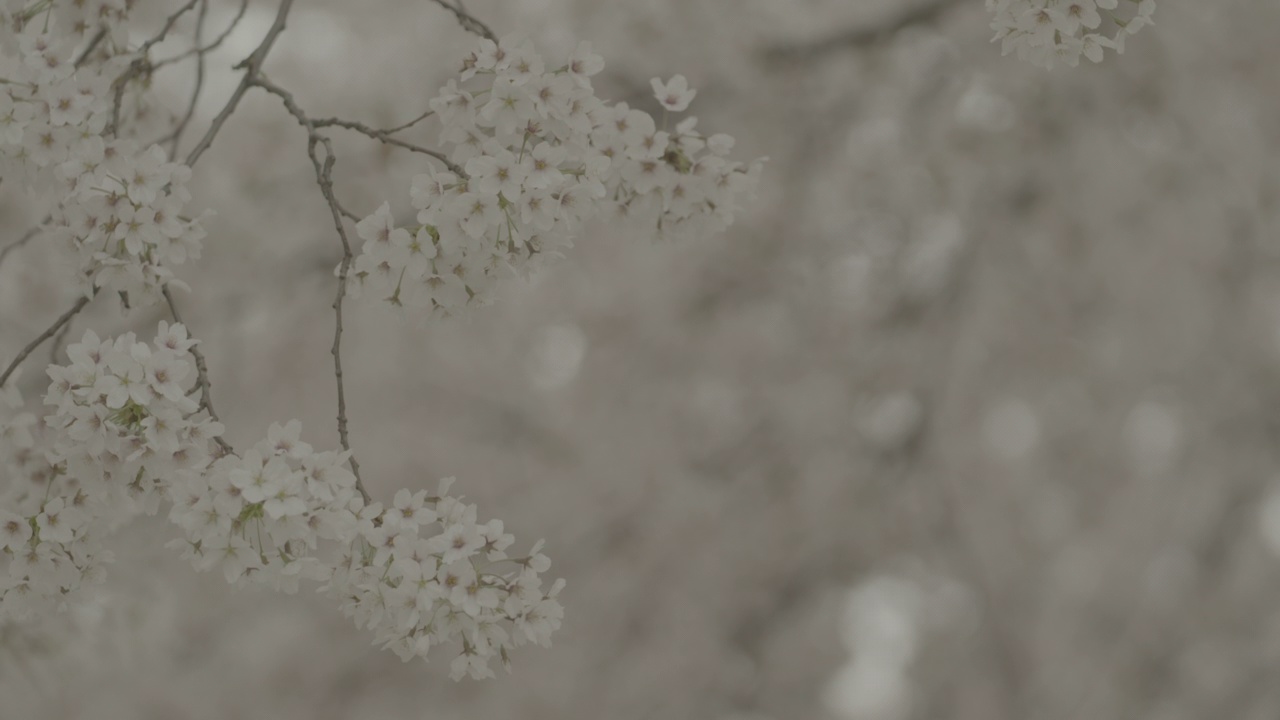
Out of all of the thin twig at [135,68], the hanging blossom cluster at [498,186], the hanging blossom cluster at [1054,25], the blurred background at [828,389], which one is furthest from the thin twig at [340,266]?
the blurred background at [828,389]

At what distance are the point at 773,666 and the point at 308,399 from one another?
1.54 m

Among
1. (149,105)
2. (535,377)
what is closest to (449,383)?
(535,377)

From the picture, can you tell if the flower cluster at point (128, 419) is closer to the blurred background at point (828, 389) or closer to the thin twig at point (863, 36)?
the blurred background at point (828, 389)

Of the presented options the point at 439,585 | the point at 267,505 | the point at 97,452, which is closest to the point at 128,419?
the point at 97,452

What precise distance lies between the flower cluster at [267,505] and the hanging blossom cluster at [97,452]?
3 centimetres

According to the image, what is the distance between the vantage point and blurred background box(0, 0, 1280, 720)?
3.40 meters

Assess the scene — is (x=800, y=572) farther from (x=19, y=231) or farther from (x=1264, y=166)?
(x=19, y=231)

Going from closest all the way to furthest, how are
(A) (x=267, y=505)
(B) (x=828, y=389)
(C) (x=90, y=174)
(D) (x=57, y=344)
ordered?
(A) (x=267, y=505), (C) (x=90, y=174), (D) (x=57, y=344), (B) (x=828, y=389)

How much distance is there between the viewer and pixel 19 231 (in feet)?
11.1

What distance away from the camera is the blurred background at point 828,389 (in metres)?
3.40

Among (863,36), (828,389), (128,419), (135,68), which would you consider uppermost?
(863,36)

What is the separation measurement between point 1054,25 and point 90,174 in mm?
873

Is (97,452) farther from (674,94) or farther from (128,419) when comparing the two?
(674,94)

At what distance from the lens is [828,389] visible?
354 cm
